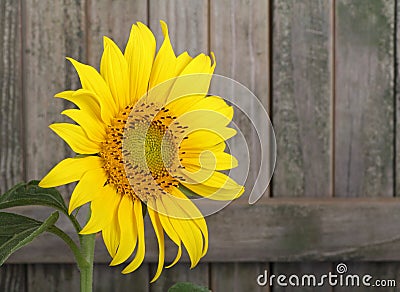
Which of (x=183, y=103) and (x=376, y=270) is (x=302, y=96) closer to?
(x=376, y=270)

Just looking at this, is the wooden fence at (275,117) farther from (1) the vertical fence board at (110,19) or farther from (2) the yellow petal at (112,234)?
(2) the yellow petal at (112,234)

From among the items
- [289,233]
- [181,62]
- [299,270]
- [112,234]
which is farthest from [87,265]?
[299,270]

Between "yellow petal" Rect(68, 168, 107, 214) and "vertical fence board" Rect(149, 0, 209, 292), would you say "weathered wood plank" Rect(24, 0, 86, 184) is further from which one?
"yellow petal" Rect(68, 168, 107, 214)

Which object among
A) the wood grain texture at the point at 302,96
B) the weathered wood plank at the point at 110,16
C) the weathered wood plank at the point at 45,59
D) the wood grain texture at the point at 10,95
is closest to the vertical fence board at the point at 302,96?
the wood grain texture at the point at 302,96

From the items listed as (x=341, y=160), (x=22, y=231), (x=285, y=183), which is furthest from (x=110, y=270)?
(x=22, y=231)

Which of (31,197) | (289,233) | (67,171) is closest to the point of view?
(67,171)

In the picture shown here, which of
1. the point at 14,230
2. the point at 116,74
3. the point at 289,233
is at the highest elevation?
the point at 116,74
